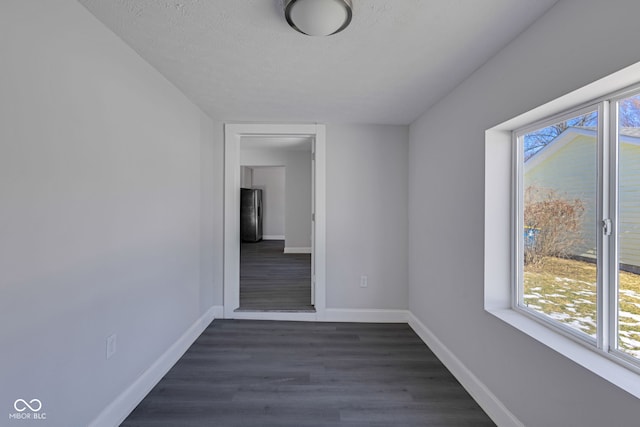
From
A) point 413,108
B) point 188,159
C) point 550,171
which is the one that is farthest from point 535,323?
point 188,159

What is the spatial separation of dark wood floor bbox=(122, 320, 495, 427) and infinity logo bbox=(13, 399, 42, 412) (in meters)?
0.65

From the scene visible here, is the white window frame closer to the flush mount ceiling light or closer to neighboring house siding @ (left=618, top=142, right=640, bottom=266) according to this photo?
neighboring house siding @ (left=618, top=142, right=640, bottom=266)

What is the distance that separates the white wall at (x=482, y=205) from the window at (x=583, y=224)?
20cm

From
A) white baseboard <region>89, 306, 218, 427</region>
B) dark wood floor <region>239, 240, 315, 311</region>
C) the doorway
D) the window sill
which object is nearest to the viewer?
the window sill

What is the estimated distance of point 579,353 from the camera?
4.09 ft

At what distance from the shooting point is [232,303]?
10.3 feet

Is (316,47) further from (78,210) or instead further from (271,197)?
(271,197)

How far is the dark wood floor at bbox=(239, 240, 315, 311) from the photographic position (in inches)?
133

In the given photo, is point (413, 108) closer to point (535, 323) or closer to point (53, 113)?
point (535, 323)

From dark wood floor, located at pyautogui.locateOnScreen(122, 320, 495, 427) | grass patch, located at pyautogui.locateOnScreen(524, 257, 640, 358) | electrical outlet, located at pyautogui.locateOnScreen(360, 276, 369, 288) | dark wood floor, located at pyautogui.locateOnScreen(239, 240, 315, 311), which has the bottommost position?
dark wood floor, located at pyautogui.locateOnScreen(122, 320, 495, 427)

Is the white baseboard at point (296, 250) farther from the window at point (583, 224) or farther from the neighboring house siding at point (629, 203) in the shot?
the neighboring house siding at point (629, 203)

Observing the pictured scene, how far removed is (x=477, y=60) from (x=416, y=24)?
60 cm

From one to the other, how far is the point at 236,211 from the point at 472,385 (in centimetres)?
267

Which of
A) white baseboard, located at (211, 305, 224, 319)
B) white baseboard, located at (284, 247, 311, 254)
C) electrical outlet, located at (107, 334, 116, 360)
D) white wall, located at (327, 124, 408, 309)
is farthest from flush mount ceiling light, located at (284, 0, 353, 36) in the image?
white baseboard, located at (284, 247, 311, 254)
